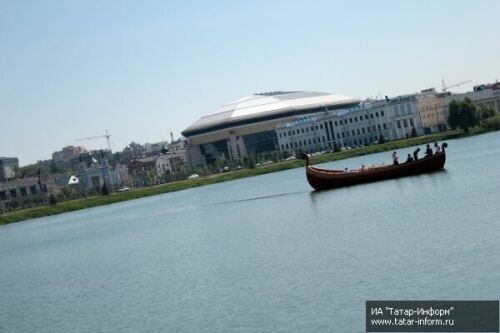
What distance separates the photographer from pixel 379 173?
166ft

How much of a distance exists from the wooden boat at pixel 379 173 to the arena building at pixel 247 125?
293 feet

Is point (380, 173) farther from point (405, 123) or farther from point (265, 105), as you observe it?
point (265, 105)

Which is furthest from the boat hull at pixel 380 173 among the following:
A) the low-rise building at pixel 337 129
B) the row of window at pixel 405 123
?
the row of window at pixel 405 123

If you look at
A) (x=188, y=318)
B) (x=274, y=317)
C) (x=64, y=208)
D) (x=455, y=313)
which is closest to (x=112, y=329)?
(x=188, y=318)

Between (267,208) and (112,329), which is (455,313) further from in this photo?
(267,208)

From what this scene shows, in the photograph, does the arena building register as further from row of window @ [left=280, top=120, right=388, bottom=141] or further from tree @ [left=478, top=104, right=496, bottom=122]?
tree @ [left=478, top=104, right=496, bottom=122]

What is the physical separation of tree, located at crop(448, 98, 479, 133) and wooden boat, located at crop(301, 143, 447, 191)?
4718 centimetres

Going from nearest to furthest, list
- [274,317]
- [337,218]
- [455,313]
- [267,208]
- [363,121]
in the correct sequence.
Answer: [455,313] < [274,317] < [337,218] < [267,208] < [363,121]

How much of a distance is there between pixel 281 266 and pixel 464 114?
75.3 meters

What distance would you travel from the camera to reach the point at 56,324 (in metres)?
25.0

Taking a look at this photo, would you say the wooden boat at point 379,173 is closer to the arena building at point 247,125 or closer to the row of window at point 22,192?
the arena building at point 247,125

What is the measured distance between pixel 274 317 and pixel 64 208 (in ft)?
280

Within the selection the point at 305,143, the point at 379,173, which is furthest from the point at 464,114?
the point at 379,173

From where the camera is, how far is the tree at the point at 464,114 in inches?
3816
